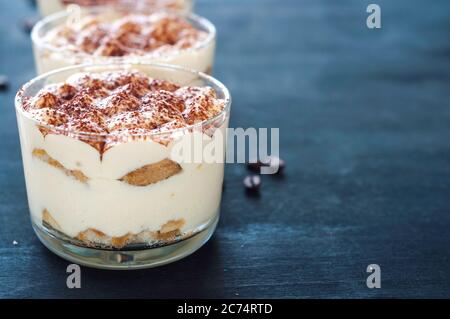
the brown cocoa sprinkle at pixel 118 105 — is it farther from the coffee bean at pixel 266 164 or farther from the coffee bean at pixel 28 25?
the coffee bean at pixel 28 25

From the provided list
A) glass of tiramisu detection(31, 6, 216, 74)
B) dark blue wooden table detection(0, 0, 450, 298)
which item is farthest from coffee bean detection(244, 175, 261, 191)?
glass of tiramisu detection(31, 6, 216, 74)

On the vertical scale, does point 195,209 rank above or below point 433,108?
above

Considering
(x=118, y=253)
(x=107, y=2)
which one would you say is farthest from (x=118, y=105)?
(x=107, y=2)

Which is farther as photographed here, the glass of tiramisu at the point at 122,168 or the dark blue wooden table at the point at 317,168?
the dark blue wooden table at the point at 317,168

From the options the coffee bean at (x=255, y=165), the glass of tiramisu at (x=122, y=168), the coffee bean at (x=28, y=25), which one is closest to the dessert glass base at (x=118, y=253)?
the glass of tiramisu at (x=122, y=168)

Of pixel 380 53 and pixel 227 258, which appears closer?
pixel 227 258

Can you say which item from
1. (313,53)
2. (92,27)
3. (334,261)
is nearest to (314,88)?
(313,53)

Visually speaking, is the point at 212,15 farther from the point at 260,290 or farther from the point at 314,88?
the point at 260,290

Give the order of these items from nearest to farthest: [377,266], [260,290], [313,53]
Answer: [260,290] → [377,266] → [313,53]
